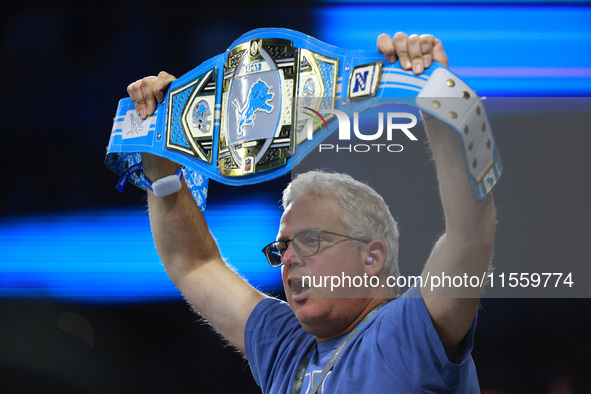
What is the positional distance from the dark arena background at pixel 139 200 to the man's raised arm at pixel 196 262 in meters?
0.39

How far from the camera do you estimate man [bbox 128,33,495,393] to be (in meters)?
1.17

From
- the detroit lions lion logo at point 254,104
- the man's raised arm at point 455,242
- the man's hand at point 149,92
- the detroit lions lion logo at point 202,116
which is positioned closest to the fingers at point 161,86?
the man's hand at point 149,92

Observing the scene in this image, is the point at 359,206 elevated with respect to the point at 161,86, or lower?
lower

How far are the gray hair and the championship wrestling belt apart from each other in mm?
86

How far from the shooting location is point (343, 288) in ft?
4.56

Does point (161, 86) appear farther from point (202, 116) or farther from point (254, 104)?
point (254, 104)

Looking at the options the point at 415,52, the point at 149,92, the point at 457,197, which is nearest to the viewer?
the point at 457,197

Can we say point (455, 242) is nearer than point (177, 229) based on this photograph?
Yes

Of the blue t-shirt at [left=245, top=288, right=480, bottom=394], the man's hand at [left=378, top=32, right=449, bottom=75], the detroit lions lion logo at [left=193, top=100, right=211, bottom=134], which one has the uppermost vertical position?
the man's hand at [left=378, top=32, right=449, bottom=75]

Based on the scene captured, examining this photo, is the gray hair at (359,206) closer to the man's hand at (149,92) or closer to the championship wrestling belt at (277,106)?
the championship wrestling belt at (277,106)

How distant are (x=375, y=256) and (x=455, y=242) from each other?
27 cm

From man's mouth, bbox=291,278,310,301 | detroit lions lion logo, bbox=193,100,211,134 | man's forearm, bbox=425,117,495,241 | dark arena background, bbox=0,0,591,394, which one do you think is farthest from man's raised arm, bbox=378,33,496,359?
dark arena background, bbox=0,0,591,394

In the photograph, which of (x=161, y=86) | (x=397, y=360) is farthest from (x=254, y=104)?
(x=397, y=360)

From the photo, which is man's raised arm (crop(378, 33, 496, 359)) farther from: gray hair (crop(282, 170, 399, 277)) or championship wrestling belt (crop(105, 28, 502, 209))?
gray hair (crop(282, 170, 399, 277))
